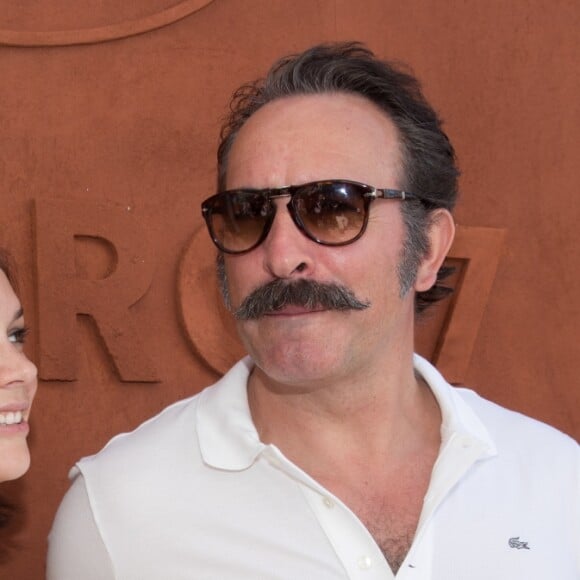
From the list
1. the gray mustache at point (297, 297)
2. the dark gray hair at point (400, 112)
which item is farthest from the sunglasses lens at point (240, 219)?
the dark gray hair at point (400, 112)

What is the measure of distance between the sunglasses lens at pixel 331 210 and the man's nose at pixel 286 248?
0.08 feet

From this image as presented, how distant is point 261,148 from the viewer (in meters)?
2.44

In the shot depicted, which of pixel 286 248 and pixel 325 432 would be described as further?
pixel 325 432

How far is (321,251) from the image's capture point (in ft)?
7.61

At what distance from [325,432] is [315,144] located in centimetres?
61

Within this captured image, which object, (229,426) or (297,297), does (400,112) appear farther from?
(229,426)

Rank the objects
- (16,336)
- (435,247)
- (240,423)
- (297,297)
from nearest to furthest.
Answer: (297,297)
(240,423)
(16,336)
(435,247)

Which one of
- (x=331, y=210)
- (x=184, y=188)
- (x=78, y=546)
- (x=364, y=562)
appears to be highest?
(x=331, y=210)

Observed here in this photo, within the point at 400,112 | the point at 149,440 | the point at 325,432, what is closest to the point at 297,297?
the point at 325,432

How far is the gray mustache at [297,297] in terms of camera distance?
89.4 inches

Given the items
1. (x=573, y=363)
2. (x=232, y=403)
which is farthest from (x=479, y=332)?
(x=232, y=403)

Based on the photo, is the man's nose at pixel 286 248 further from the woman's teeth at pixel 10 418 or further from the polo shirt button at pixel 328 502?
the woman's teeth at pixel 10 418

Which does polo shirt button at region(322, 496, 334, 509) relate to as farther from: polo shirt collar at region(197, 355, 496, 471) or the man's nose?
the man's nose

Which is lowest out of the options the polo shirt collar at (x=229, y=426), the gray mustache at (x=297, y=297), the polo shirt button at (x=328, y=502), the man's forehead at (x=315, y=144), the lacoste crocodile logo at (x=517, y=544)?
the lacoste crocodile logo at (x=517, y=544)
